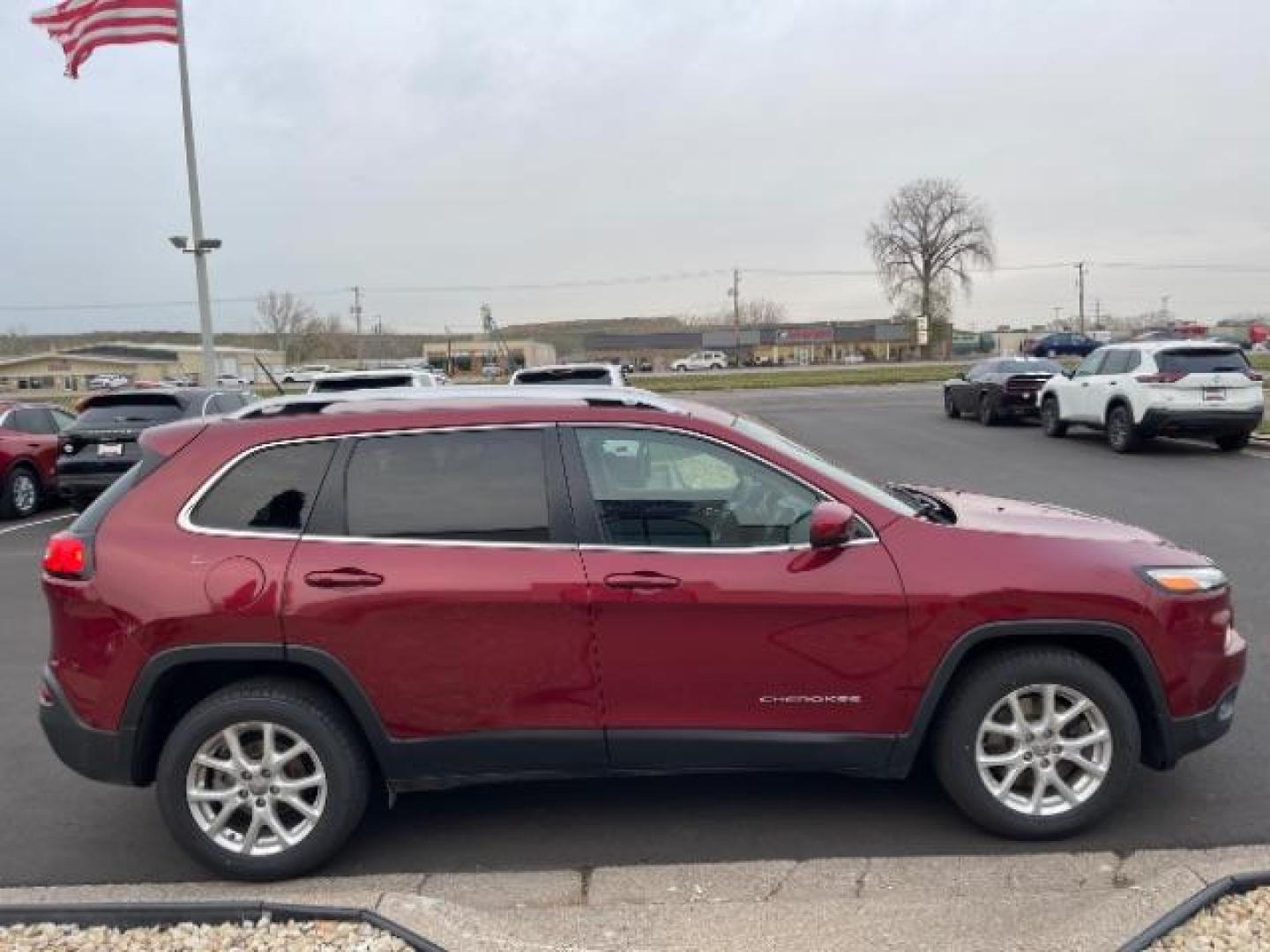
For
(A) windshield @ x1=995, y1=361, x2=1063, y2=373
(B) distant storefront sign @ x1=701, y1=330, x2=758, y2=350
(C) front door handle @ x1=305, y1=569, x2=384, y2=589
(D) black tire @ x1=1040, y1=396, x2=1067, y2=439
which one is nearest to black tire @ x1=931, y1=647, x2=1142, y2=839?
(C) front door handle @ x1=305, y1=569, x2=384, y2=589

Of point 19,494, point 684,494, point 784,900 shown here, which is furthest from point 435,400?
point 19,494

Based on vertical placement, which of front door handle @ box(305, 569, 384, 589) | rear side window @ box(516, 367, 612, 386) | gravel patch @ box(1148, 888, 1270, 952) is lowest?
gravel patch @ box(1148, 888, 1270, 952)

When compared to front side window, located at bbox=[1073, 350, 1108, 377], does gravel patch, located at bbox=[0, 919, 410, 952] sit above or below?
below

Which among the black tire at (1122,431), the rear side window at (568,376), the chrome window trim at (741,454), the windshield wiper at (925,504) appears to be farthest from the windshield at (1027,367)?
the chrome window trim at (741,454)

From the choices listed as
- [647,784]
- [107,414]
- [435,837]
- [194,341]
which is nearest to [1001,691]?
[647,784]

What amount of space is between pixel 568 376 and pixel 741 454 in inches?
306

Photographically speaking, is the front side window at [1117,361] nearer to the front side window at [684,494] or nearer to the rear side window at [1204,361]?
the rear side window at [1204,361]

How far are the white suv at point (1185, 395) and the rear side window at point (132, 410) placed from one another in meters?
13.5

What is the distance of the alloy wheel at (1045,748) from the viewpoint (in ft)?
11.1

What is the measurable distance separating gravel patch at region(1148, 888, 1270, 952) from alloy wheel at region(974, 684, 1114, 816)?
578mm

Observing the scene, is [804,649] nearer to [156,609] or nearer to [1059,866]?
[1059,866]

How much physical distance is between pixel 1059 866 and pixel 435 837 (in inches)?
89.4

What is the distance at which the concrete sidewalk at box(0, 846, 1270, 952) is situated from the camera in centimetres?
287

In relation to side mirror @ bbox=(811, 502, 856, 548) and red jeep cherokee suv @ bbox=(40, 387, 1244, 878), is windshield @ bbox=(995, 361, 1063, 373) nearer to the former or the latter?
red jeep cherokee suv @ bbox=(40, 387, 1244, 878)
